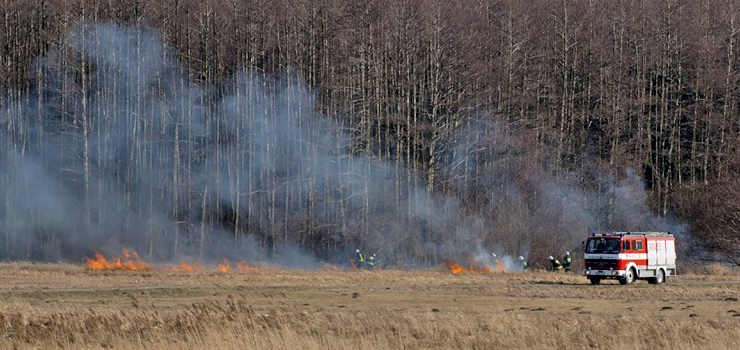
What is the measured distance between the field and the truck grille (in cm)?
121

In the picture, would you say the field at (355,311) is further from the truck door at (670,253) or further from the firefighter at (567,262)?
the firefighter at (567,262)

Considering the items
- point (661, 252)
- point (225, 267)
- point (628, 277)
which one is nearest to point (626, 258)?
point (628, 277)

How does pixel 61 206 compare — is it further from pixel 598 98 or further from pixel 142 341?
pixel 142 341

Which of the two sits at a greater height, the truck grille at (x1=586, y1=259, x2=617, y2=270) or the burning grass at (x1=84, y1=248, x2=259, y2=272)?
the truck grille at (x1=586, y1=259, x2=617, y2=270)

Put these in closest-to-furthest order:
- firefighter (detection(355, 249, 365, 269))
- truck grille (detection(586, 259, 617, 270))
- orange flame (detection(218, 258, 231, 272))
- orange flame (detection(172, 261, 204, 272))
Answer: truck grille (detection(586, 259, 617, 270))
orange flame (detection(218, 258, 231, 272))
orange flame (detection(172, 261, 204, 272))
firefighter (detection(355, 249, 365, 269))

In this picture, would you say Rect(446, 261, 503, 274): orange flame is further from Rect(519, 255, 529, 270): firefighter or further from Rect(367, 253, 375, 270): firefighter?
Rect(367, 253, 375, 270): firefighter

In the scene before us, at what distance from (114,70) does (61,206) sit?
1046cm

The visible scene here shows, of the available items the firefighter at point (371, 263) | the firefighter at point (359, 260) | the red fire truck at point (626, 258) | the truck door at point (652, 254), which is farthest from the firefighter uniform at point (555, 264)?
the firefighter at point (359, 260)

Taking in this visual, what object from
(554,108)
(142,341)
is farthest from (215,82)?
(142,341)

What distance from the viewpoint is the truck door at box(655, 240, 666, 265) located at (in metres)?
54.5

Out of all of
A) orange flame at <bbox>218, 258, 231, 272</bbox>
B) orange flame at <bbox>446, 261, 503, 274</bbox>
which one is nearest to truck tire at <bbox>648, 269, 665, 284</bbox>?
orange flame at <bbox>446, 261, 503, 274</bbox>

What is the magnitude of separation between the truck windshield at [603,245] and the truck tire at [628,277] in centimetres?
123

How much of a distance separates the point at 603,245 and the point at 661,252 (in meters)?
3.51

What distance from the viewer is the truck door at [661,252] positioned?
54.5 metres
